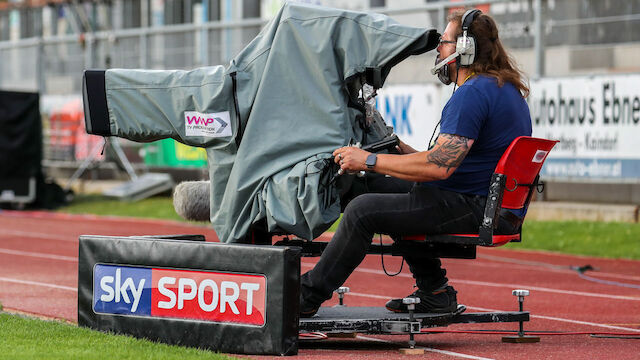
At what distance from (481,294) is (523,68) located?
18.0ft

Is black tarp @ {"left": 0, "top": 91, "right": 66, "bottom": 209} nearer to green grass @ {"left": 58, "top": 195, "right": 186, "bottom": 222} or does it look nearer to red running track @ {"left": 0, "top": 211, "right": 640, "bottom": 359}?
green grass @ {"left": 58, "top": 195, "right": 186, "bottom": 222}

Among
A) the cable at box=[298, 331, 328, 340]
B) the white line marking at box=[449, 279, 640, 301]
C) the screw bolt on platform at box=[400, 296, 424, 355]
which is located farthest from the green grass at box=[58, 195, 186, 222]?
the screw bolt on platform at box=[400, 296, 424, 355]

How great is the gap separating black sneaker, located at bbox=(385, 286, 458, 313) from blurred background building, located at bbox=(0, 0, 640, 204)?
7.67m

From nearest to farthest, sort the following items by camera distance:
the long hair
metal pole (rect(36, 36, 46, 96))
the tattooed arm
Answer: the tattooed arm, the long hair, metal pole (rect(36, 36, 46, 96))

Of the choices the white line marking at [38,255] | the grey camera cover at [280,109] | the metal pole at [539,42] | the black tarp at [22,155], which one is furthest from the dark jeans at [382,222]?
→ the black tarp at [22,155]

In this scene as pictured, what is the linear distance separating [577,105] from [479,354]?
32.9ft

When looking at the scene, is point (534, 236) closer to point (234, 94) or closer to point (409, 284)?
point (409, 284)

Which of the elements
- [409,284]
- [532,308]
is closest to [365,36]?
[532,308]

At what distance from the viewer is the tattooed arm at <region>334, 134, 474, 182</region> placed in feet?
19.9

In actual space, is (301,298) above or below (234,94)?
below

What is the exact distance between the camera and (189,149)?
21.5 meters

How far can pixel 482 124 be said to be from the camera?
243 inches

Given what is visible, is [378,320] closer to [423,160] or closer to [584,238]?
[423,160]

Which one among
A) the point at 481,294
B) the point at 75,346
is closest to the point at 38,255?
the point at 481,294
